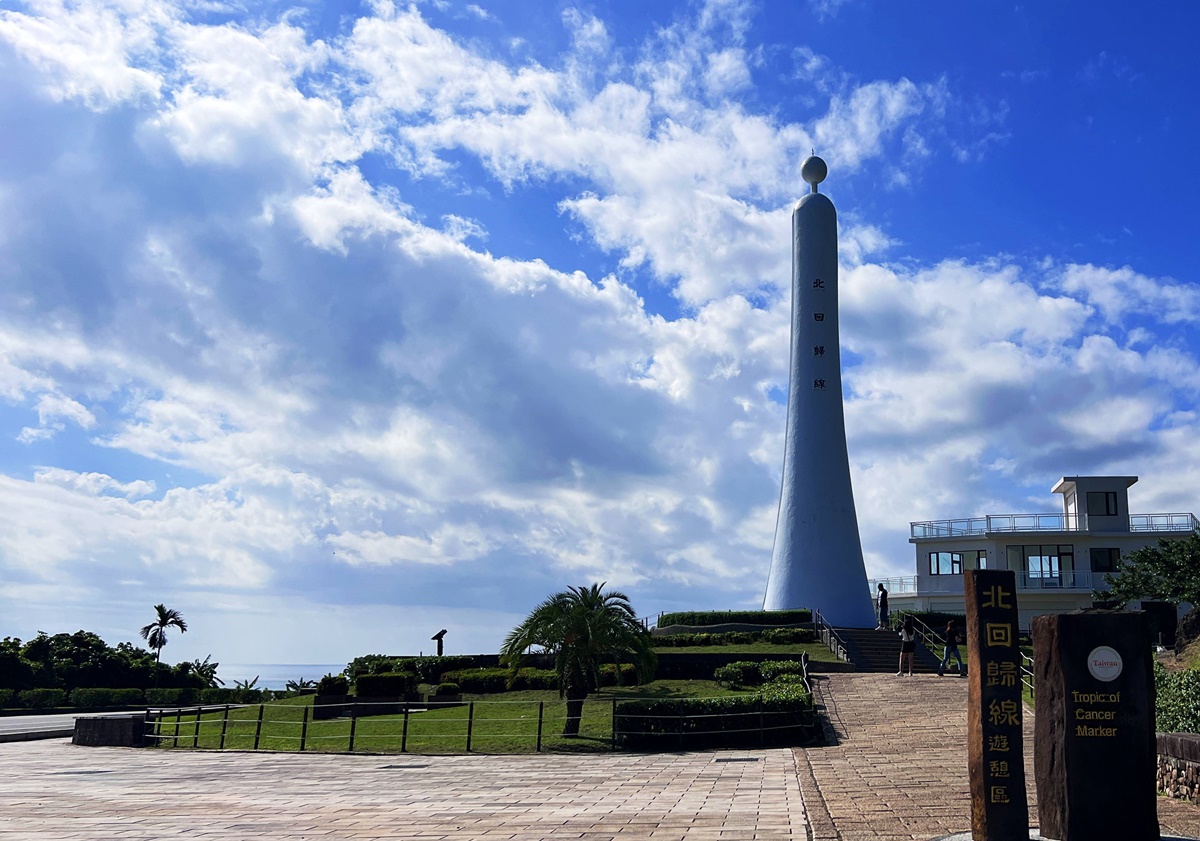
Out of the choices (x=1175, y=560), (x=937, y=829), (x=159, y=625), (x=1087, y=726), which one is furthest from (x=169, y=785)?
(x=159, y=625)

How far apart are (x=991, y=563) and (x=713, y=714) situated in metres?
29.1

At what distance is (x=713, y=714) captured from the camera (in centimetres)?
1647

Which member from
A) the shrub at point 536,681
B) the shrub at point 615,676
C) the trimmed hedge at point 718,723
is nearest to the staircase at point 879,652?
the shrub at point 615,676

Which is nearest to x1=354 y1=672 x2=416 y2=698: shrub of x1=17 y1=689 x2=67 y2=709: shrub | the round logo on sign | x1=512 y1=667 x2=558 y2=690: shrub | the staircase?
x1=512 y1=667 x2=558 y2=690: shrub

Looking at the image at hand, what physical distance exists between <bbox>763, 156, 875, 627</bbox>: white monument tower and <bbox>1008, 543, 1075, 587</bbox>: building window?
8678 mm

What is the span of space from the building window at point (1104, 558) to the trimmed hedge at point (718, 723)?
94.4ft

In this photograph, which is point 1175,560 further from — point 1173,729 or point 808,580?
point 1173,729

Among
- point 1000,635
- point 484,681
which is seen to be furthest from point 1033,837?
point 484,681

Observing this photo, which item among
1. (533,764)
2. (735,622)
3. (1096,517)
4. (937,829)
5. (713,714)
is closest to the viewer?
(937,829)

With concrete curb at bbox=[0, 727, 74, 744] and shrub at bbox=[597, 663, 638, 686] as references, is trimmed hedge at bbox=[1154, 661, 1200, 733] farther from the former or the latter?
concrete curb at bbox=[0, 727, 74, 744]

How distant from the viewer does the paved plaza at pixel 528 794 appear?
862 centimetres

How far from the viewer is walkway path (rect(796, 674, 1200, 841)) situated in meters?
8.38

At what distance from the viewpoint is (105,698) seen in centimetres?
3359

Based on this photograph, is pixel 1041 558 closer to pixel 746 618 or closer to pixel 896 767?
pixel 746 618
